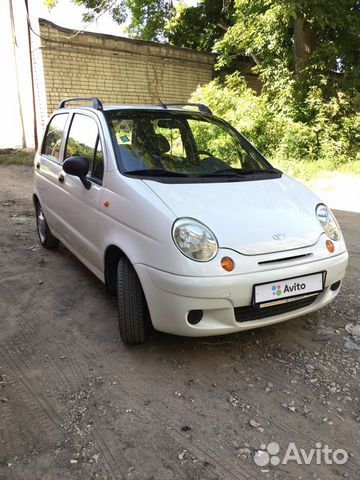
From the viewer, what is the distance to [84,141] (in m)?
3.69

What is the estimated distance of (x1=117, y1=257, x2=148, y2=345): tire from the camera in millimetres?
2697

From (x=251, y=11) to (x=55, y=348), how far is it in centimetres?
1123

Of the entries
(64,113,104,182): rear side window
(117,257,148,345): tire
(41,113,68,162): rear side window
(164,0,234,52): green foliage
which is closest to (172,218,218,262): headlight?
(117,257,148,345): tire

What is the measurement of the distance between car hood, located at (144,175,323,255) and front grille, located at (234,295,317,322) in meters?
0.36

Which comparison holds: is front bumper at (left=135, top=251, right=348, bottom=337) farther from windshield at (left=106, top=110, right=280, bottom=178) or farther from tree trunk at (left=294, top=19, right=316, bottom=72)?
tree trunk at (left=294, top=19, right=316, bottom=72)

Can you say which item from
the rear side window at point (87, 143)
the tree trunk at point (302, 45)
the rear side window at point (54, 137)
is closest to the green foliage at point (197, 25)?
the tree trunk at point (302, 45)

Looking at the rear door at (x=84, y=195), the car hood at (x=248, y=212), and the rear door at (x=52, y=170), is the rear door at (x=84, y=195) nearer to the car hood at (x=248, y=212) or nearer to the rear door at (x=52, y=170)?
the rear door at (x=52, y=170)

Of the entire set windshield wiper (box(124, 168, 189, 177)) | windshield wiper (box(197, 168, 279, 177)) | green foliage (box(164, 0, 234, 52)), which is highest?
green foliage (box(164, 0, 234, 52))

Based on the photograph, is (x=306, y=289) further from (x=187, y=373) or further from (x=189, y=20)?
(x=189, y=20)

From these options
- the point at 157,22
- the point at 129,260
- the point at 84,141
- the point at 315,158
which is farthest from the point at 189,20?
the point at 129,260

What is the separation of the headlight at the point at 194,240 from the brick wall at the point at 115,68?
9666mm

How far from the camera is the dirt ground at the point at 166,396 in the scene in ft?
6.40

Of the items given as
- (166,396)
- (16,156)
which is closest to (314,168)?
(166,396)

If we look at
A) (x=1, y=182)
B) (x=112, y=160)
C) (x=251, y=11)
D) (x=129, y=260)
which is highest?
(x=251, y=11)
